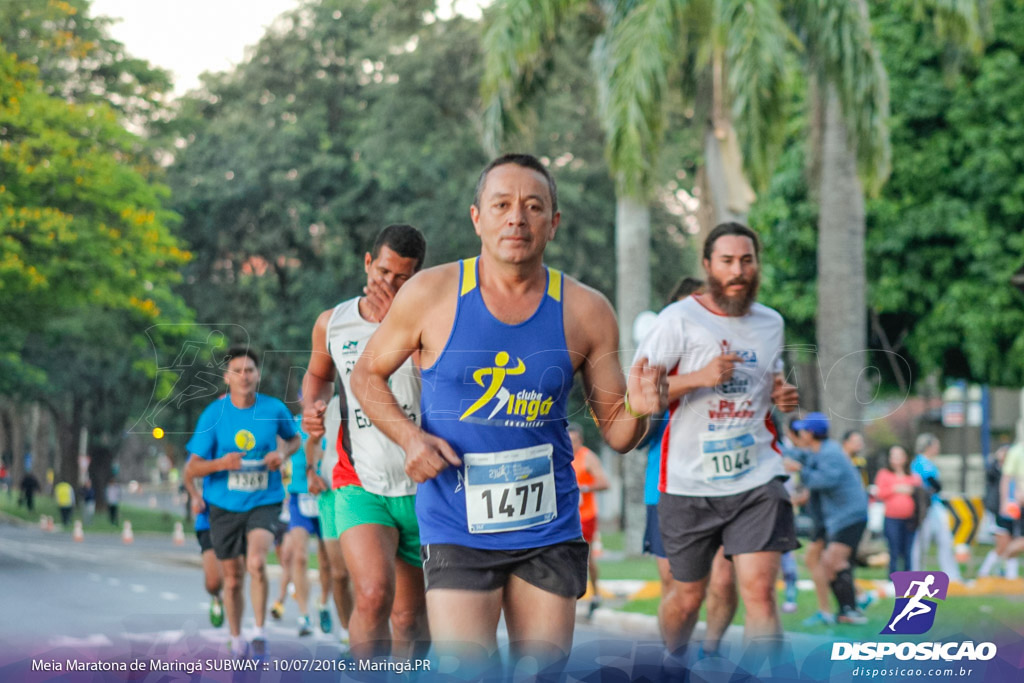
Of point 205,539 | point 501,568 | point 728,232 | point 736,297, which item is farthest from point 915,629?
point 205,539

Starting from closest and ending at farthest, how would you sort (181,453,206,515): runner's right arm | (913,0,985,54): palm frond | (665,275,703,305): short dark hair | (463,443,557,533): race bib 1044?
(463,443,557,533): race bib 1044 < (665,275,703,305): short dark hair < (181,453,206,515): runner's right arm < (913,0,985,54): palm frond

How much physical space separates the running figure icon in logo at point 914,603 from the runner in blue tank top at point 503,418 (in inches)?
72.8

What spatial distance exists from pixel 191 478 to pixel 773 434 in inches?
159

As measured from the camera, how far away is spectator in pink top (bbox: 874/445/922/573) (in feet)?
44.9

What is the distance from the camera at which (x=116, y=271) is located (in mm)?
22141

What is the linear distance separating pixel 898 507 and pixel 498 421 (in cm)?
1055

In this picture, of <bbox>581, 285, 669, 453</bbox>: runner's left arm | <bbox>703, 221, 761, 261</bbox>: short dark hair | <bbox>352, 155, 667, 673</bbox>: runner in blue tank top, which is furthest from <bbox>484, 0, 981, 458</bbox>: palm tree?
<bbox>352, 155, 667, 673</bbox>: runner in blue tank top

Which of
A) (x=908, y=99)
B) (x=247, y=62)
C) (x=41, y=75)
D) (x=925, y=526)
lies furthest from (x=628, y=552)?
(x=247, y=62)

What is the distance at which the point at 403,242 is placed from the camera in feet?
20.1

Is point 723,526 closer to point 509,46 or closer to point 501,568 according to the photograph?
point 501,568

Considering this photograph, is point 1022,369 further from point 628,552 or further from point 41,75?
point 41,75

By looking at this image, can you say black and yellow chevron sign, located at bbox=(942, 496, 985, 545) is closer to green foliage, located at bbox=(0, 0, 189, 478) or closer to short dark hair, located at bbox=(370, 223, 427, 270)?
green foliage, located at bbox=(0, 0, 189, 478)

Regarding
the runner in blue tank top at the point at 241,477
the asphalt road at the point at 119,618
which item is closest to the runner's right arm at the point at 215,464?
the runner in blue tank top at the point at 241,477

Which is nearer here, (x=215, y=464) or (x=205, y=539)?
(x=215, y=464)
